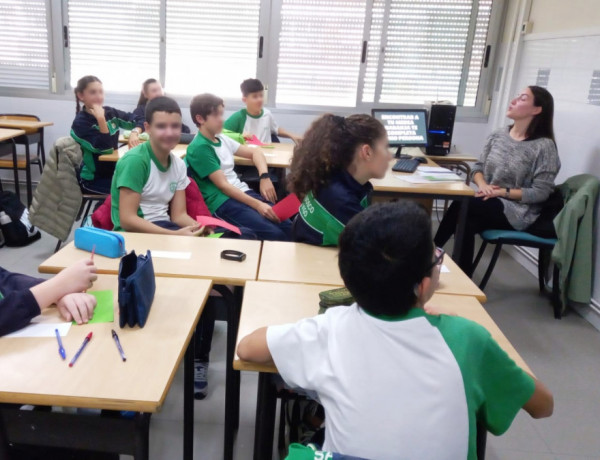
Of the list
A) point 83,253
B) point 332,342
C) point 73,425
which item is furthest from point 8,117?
point 332,342

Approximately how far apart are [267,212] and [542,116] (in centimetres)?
188

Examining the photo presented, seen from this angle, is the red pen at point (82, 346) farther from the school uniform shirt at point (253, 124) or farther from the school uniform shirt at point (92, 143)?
the school uniform shirt at point (253, 124)

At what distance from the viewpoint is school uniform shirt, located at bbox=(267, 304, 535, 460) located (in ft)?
2.93

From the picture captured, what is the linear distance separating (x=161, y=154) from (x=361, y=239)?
1641mm

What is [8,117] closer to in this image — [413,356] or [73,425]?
[73,425]

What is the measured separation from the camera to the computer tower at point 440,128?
430 centimetres

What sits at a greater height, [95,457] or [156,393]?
[156,393]

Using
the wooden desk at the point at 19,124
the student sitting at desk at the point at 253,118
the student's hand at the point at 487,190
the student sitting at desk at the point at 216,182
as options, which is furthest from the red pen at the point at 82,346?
the wooden desk at the point at 19,124

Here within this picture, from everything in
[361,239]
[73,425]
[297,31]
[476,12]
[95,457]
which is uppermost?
[476,12]

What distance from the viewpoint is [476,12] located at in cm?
504

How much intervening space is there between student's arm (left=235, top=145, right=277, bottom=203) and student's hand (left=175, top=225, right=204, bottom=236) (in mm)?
1098

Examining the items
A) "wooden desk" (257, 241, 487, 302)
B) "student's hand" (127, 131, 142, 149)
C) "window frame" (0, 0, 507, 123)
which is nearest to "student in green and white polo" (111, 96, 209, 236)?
"wooden desk" (257, 241, 487, 302)

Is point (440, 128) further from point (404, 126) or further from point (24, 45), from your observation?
point (24, 45)

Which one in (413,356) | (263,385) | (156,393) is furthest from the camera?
(263,385)
